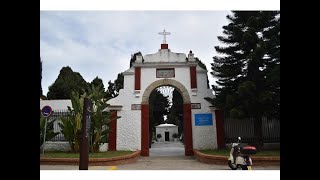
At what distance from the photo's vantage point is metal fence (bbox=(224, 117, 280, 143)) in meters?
13.2

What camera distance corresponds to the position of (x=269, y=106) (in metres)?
11.3

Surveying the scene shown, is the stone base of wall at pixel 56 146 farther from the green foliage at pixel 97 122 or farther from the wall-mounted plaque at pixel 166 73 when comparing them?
the wall-mounted plaque at pixel 166 73

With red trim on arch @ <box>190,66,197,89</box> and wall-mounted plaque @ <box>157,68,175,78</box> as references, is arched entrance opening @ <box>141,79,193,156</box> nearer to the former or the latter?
wall-mounted plaque @ <box>157,68,175,78</box>

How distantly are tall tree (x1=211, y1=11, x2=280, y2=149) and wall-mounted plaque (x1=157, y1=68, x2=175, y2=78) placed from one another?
6.59 feet

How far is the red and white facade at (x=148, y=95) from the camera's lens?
535 inches

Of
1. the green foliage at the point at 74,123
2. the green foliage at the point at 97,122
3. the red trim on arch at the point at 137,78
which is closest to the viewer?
the green foliage at the point at 74,123

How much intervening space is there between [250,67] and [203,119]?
130 inches

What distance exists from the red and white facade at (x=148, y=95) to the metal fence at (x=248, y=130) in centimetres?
59

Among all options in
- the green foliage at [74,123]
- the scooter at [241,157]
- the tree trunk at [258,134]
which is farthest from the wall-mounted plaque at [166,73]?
the scooter at [241,157]

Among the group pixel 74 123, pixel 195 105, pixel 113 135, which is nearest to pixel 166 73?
pixel 195 105

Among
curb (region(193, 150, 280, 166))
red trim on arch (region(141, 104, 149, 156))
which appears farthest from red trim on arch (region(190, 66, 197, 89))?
curb (region(193, 150, 280, 166))
